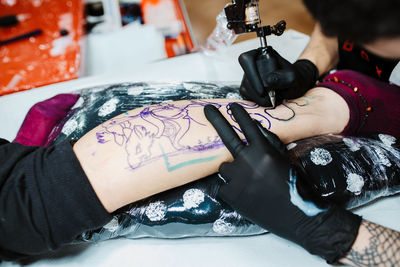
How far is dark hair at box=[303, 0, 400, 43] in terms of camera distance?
52 cm

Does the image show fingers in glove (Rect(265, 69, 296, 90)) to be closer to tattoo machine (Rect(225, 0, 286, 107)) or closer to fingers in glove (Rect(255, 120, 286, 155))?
tattoo machine (Rect(225, 0, 286, 107))

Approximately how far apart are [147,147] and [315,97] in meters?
0.62

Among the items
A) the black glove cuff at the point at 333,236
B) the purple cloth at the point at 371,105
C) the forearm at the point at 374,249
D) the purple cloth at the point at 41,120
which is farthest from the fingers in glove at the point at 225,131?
the purple cloth at the point at 41,120

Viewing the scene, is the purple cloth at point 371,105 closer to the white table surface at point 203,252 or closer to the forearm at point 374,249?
the white table surface at point 203,252

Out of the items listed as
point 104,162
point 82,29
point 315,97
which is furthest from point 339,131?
point 82,29

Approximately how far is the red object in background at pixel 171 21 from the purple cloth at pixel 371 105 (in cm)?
101

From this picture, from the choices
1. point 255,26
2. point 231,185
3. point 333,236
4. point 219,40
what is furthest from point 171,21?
point 333,236

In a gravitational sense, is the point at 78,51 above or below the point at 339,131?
above

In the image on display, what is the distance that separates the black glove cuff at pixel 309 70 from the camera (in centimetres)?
111

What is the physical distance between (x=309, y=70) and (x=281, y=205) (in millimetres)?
663

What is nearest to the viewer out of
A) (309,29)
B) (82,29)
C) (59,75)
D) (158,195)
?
(158,195)

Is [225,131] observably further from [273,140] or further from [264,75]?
[264,75]

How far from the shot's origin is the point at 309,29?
2.03m

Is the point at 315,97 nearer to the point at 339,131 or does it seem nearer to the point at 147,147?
the point at 339,131
